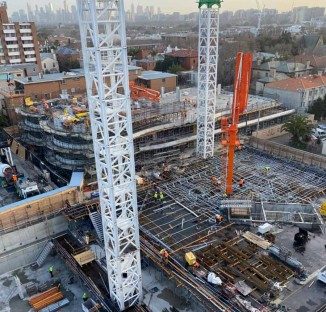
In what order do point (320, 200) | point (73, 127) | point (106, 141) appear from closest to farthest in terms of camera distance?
point (106, 141) < point (320, 200) < point (73, 127)

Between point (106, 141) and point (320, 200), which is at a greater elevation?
point (106, 141)

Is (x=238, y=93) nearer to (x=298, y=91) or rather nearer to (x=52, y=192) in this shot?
(x=52, y=192)

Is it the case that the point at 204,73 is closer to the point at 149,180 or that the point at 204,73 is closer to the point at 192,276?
the point at 149,180

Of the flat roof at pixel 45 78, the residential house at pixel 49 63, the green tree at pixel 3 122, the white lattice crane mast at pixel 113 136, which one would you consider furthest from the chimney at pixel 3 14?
the white lattice crane mast at pixel 113 136

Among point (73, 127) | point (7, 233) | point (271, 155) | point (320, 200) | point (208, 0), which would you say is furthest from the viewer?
point (271, 155)

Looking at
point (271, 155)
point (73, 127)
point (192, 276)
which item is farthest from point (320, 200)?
point (73, 127)

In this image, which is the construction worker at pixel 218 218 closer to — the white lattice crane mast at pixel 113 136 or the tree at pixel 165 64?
the white lattice crane mast at pixel 113 136

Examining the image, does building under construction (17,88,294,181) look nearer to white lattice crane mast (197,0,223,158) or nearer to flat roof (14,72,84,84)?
white lattice crane mast (197,0,223,158)

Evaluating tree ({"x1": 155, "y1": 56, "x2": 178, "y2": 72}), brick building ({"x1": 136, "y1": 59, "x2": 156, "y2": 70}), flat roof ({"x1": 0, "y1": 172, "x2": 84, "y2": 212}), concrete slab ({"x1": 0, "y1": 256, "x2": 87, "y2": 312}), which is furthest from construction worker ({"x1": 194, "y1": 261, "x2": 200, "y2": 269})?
brick building ({"x1": 136, "y1": 59, "x2": 156, "y2": 70})
